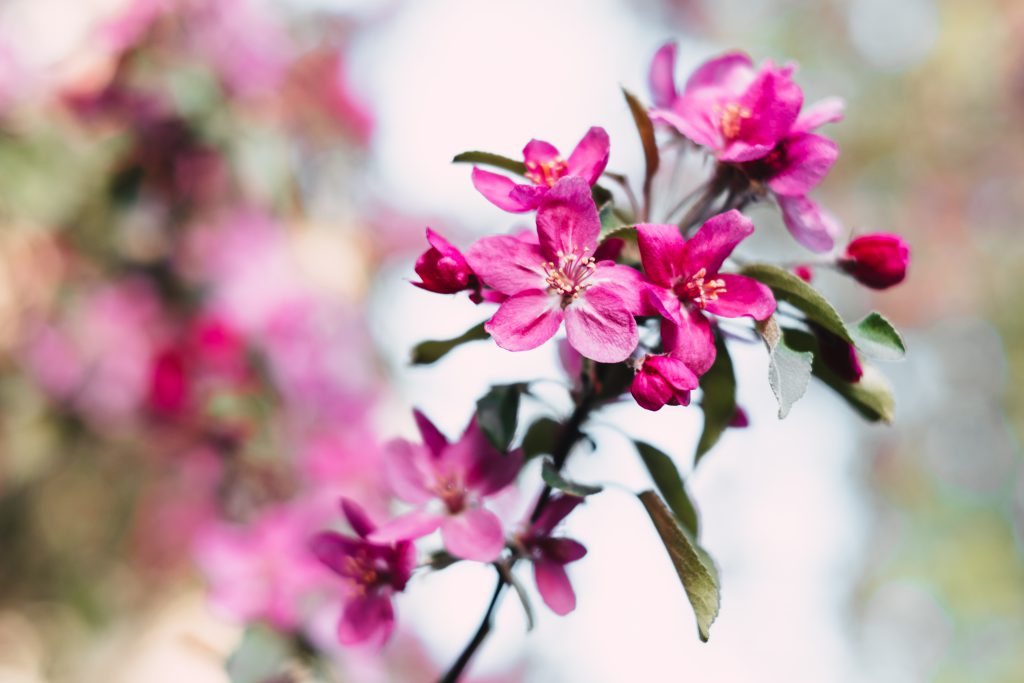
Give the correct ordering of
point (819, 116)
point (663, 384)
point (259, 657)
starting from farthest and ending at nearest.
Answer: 1. point (259, 657)
2. point (819, 116)
3. point (663, 384)

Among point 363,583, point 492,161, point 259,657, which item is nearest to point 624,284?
point 492,161

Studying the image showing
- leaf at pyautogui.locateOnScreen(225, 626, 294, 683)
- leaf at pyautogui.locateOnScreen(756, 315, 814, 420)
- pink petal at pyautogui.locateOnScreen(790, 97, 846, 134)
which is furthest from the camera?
leaf at pyautogui.locateOnScreen(225, 626, 294, 683)

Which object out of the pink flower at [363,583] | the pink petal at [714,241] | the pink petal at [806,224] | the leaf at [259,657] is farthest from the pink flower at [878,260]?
the leaf at [259,657]

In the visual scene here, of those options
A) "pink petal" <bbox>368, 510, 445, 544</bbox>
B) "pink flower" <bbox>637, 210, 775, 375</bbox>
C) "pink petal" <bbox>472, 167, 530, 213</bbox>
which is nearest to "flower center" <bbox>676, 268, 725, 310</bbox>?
"pink flower" <bbox>637, 210, 775, 375</bbox>

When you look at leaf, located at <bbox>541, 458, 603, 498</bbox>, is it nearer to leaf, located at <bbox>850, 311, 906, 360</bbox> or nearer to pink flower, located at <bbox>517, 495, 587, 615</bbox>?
pink flower, located at <bbox>517, 495, 587, 615</bbox>

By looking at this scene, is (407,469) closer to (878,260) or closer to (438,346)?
(438,346)

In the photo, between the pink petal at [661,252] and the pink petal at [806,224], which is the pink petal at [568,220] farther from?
the pink petal at [806,224]

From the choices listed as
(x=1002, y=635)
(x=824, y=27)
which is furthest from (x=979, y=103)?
(x=1002, y=635)

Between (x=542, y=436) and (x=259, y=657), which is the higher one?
(x=542, y=436)
